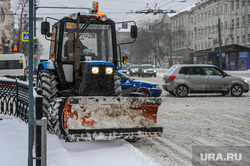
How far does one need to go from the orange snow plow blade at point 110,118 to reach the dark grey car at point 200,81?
11348 mm

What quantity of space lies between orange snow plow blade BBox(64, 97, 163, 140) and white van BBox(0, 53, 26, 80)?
26.6 m

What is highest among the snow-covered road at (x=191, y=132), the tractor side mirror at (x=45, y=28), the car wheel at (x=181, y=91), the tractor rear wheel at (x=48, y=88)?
the tractor side mirror at (x=45, y=28)

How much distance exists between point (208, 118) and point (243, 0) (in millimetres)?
55323

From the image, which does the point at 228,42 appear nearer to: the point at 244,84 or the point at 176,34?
the point at 176,34

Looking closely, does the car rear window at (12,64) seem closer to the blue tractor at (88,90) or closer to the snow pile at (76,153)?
the blue tractor at (88,90)

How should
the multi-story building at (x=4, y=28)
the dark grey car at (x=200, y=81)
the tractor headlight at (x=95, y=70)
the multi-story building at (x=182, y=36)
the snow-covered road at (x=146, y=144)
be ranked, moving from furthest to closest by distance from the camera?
1. the multi-story building at (x=182, y=36)
2. the multi-story building at (x=4, y=28)
3. the dark grey car at (x=200, y=81)
4. the tractor headlight at (x=95, y=70)
5. the snow-covered road at (x=146, y=144)

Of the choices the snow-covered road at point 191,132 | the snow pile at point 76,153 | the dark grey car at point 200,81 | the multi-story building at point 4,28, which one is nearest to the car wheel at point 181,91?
the dark grey car at point 200,81

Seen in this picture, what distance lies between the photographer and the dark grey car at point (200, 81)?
18062mm

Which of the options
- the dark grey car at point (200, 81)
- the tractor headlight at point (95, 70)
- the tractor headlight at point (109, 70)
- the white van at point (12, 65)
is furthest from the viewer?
the white van at point (12, 65)

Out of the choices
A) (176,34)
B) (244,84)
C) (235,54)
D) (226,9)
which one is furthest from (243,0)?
(244,84)

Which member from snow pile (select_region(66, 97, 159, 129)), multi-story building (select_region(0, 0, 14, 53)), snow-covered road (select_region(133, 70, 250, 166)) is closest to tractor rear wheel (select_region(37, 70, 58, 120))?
snow pile (select_region(66, 97, 159, 129))

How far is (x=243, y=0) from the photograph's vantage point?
201ft

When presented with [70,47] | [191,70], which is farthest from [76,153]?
[191,70]

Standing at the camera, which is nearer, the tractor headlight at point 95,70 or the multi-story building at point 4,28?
the tractor headlight at point 95,70
